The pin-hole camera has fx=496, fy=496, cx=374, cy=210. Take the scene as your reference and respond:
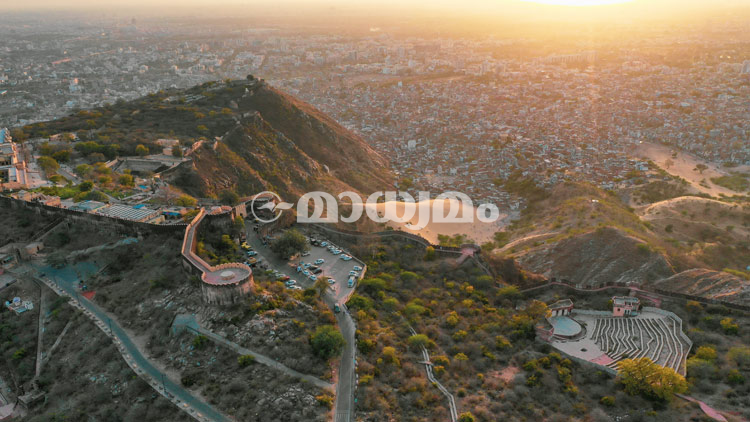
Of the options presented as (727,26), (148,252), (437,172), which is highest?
(727,26)

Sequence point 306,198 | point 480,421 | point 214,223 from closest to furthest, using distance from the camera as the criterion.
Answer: point 480,421 → point 214,223 → point 306,198

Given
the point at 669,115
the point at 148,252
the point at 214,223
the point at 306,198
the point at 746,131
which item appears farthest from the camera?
the point at 669,115

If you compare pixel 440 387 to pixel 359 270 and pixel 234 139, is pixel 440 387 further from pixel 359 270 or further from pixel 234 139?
pixel 234 139

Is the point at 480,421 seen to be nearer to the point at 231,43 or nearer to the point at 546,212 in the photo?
the point at 546,212

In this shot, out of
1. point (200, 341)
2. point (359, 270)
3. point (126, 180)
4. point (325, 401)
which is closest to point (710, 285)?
point (359, 270)

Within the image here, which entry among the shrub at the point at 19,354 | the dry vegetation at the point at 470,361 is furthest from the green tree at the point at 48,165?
the dry vegetation at the point at 470,361

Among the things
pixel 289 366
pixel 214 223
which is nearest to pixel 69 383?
pixel 289 366

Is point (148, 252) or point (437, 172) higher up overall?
point (148, 252)
